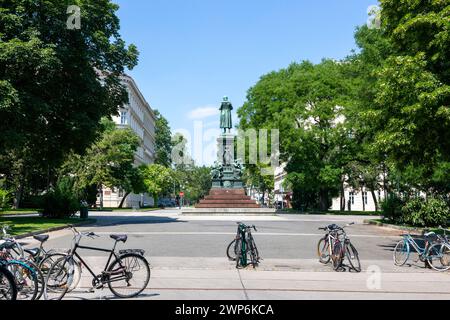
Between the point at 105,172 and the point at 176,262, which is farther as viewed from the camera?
the point at 105,172

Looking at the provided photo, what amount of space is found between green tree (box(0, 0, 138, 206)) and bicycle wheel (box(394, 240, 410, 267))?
730 inches

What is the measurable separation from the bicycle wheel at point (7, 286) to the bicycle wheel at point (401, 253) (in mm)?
9757

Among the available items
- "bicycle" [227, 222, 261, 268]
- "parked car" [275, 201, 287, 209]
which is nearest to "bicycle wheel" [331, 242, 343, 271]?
"bicycle" [227, 222, 261, 268]

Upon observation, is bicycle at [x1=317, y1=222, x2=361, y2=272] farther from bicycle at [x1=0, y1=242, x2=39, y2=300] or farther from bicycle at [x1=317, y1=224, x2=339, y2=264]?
bicycle at [x1=0, y1=242, x2=39, y2=300]

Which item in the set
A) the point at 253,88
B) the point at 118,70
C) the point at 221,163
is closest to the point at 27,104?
the point at 118,70

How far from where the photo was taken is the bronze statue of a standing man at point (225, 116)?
48969mm

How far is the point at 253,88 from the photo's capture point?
194 feet

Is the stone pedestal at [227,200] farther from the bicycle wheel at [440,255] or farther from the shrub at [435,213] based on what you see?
the bicycle wheel at [440,255]

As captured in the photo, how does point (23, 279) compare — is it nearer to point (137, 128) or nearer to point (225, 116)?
point (225, 116)

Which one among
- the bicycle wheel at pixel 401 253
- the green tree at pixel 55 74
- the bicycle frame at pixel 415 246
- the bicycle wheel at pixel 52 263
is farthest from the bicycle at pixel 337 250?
the green tree at pixel 55 74

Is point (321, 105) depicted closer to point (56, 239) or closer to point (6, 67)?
point (6, 67)

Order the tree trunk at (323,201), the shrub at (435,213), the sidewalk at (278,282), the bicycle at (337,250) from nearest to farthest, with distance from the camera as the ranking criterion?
the sidewalk at (278,282) < the bicycle at (337,250) < the shrub at (435,213) < the tree trunk at (323,201)
